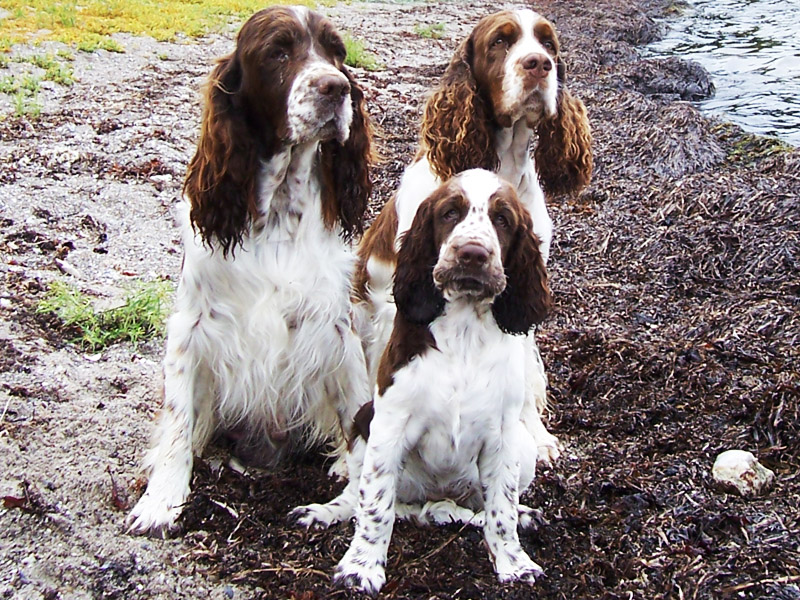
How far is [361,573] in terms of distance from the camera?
3.16 m

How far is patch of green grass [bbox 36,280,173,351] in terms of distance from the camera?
469cm

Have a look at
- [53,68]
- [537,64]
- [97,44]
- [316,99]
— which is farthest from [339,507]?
[97,44]

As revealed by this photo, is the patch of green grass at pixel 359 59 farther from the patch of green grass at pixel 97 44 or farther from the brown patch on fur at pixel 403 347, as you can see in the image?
the brown patch on fur at pixel 403 347

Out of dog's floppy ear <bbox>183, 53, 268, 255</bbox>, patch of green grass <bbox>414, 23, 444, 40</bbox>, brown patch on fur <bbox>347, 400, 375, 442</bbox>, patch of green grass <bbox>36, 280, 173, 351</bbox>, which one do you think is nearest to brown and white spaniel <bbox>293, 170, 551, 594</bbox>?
brown patch on fur <bbox>347, 400, 375, 442</bbox>

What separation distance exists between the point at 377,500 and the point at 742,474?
1573 mm

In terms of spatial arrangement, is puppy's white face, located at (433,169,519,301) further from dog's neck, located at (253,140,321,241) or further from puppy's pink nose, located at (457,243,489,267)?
dog's neck, located at (253,140,321,241)

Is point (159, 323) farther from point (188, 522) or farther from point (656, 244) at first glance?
point (656, 244)

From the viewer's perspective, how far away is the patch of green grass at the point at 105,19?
10711 millimetres

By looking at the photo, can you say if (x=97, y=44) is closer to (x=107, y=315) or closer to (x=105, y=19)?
(x=105, y=19)

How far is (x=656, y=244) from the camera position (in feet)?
21.2

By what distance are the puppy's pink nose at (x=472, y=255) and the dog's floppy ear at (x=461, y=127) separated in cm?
122

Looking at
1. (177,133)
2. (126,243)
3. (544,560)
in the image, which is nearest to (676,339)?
(544,560)

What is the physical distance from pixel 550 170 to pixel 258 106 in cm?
158

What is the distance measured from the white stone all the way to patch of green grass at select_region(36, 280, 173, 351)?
2789 mm
